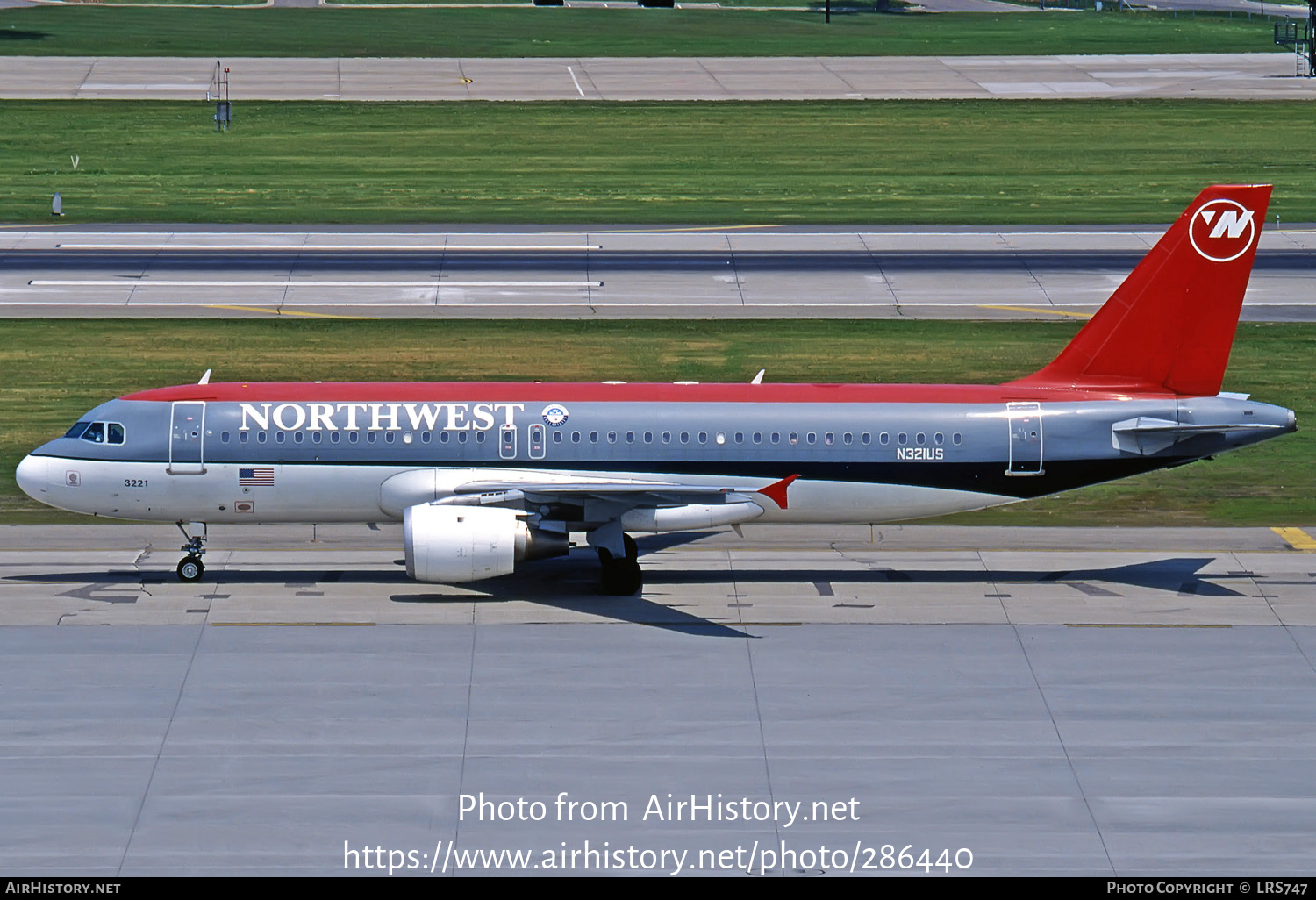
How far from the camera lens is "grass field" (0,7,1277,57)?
417 feet

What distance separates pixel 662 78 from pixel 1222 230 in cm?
8358

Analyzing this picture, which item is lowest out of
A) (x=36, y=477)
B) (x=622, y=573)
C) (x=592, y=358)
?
(x=622, y=573)

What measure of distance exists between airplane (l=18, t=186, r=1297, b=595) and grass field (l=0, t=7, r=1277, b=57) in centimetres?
9257

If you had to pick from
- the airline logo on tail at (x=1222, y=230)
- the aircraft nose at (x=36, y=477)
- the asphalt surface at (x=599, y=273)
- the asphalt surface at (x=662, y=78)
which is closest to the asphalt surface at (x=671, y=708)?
the aircraft nose at (x=36, y=477)

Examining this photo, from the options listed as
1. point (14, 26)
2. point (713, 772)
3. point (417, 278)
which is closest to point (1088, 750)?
point (713, 772)

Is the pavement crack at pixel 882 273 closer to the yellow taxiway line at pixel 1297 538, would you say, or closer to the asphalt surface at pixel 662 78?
the yellow taxiway line at pixel 1297 538

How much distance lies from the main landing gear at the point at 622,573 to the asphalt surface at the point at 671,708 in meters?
0.49

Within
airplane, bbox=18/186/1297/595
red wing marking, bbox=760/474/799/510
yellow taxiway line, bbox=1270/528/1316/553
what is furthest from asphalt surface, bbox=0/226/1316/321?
red wing marking, bbox=760/474/799/510

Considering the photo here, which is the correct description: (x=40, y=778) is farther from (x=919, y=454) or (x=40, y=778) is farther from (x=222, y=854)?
(x=919, y=454)

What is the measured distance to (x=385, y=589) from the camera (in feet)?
122

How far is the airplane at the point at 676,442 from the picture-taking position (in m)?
36.4

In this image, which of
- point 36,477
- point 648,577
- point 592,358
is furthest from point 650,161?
point 36,477

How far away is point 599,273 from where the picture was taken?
6994 centimetres

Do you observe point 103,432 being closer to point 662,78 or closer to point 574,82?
point 574,82
